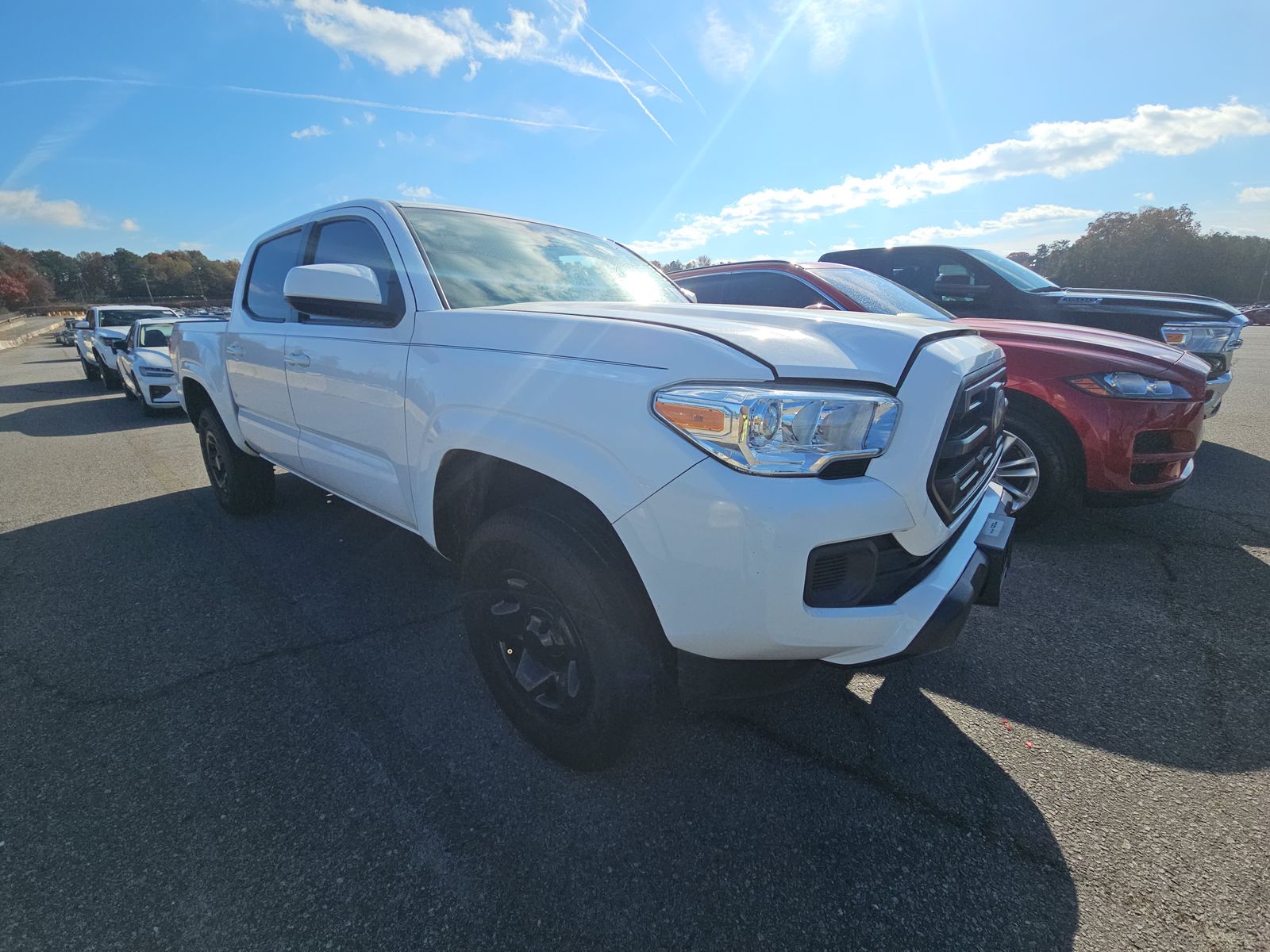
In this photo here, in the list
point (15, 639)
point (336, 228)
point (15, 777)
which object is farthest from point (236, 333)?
point (15, 777)

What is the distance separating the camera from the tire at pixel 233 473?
4219 millimetres

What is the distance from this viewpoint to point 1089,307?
209 inches

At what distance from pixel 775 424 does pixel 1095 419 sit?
293cm

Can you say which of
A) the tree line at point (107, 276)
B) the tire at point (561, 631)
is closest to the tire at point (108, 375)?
the tire at point (561, 631)

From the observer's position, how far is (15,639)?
2783 millimetres

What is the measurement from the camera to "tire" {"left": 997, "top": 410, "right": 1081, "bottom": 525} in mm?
3496

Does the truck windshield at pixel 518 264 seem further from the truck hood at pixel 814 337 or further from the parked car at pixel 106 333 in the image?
the parked car at pixel 106 333

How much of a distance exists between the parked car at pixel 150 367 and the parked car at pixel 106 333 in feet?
6.33

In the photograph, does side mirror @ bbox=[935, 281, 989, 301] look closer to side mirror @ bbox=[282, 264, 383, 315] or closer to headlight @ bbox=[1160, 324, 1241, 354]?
headlight @ bbox=[1160, 324, 1241, 354]

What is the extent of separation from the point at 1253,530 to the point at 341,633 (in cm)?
532

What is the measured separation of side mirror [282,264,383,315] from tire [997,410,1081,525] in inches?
132

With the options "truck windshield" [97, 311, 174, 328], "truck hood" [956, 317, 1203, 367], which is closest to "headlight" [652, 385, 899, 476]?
"truck hood" [956, 317, 1203, 367]

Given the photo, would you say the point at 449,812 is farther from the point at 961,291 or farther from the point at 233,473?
the point at 961,291

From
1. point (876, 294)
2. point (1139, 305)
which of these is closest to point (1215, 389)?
point (1139, 305)
